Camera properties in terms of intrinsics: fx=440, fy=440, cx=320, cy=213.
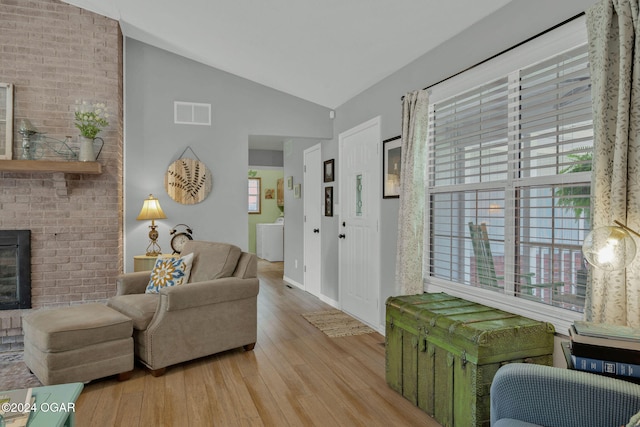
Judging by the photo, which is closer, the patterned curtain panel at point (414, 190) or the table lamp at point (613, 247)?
the table lamp at point (613, 247)

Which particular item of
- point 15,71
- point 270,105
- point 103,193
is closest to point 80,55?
point 15,71

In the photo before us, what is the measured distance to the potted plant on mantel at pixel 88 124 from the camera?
161 inches

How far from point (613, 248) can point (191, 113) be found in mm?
4255

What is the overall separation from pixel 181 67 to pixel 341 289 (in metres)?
3.05

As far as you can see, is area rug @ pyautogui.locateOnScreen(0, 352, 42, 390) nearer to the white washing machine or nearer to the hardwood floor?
the hardwood floor

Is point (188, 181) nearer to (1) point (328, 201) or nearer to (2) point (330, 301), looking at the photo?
(1) point (328, 201)

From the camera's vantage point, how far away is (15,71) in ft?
13.4

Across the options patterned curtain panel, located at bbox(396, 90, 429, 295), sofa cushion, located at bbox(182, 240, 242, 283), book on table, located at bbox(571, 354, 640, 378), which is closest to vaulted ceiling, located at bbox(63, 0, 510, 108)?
patterned curtain panel, located at bbox(396, 90, 429, 295)

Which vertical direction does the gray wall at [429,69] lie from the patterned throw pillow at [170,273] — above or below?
above

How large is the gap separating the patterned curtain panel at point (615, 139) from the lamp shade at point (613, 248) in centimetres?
17

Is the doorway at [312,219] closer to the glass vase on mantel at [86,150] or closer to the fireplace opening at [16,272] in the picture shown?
the glass vase on mantel at [86,150]

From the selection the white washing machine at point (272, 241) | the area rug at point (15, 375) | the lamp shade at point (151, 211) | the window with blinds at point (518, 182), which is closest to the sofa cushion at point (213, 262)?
the lamp shade at point (151, 211)

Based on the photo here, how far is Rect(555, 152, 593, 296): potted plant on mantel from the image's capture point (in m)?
2.19

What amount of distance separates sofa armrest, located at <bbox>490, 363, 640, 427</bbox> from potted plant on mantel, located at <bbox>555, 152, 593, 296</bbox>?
746mm
